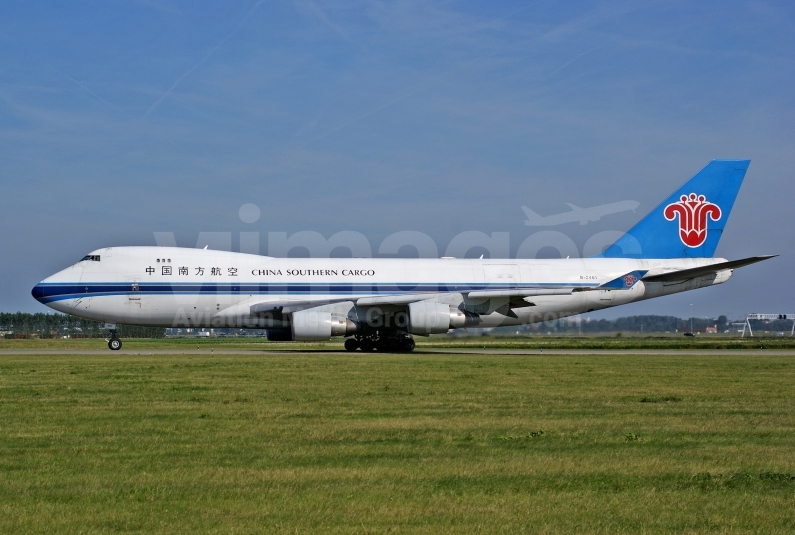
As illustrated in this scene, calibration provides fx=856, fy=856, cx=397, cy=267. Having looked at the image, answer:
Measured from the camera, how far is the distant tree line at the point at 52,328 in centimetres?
8356

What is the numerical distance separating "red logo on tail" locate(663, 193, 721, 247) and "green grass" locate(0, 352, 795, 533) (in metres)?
23.8

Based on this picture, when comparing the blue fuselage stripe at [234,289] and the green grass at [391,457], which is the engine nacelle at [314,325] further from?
the green grass at [391,457]

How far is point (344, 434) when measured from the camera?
441 inches

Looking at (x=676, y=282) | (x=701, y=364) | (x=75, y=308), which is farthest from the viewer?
(x=676, y=282)

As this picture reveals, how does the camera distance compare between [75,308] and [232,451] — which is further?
[75,308]

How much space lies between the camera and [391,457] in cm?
956

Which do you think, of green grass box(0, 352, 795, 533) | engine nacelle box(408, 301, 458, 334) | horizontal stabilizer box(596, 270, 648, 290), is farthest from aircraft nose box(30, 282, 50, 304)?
horizontal stabilizer box(596, 270, 648, 290)

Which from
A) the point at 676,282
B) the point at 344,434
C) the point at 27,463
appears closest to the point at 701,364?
the point at 676,282

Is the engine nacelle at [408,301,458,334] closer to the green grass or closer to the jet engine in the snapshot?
the jet engine

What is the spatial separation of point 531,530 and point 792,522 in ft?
7.15

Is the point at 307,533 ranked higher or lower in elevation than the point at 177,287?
lower

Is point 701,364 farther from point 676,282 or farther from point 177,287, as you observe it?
point 177,287

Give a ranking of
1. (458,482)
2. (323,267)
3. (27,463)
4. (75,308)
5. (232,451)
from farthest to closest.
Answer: (323,267)
(75,308)
(232,451)
(27,463)
(458,482)

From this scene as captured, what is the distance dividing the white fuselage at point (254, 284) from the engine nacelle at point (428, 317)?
1.29m
